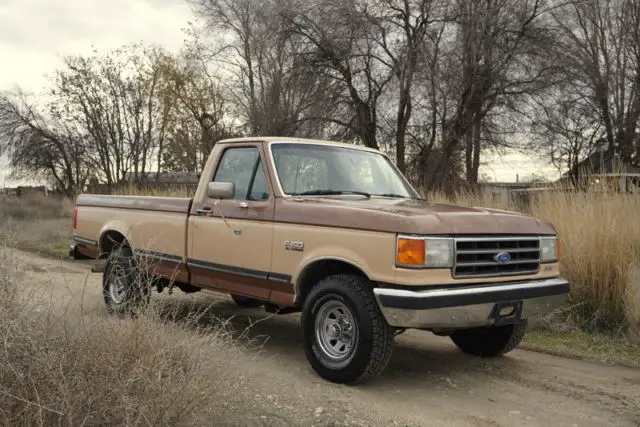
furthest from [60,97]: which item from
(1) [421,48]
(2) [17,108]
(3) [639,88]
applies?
(3) [639,88]

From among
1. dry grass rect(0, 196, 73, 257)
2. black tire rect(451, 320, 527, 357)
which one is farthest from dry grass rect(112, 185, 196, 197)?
black tire rect(451, 320, 527, 357)

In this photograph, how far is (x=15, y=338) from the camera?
3.31 m

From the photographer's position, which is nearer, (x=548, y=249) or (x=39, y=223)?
(x=548, y=249)

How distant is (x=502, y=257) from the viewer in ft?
16.0

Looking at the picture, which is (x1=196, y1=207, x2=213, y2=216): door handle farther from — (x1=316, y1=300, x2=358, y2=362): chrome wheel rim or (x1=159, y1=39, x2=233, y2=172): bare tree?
(x1=159, y1=39, x2=233, y2=172): bare tree

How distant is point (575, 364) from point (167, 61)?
3065cm

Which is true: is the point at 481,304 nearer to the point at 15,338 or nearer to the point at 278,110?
the point at 15,338

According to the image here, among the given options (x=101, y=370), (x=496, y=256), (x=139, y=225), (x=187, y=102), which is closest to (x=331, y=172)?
(x=496, y=256)

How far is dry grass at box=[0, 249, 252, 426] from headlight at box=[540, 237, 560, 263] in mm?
2807

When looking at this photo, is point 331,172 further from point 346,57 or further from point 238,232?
point 346,57

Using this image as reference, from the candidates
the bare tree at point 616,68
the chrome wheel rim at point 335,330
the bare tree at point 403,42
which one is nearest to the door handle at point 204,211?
the chrome wheel rim at point 335,330

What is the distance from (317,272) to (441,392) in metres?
1.36

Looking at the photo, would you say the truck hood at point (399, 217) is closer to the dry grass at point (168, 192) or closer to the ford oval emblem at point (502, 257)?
the ford oval emblem at point (502, 257)

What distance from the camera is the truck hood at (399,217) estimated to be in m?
4.52
